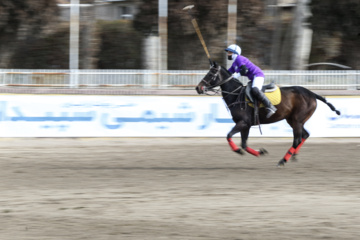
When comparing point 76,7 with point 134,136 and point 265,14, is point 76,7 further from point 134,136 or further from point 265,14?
point 265,14

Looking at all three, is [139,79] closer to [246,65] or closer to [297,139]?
[246,65]

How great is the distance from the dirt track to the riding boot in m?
1.12

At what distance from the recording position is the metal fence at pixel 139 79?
2106cm

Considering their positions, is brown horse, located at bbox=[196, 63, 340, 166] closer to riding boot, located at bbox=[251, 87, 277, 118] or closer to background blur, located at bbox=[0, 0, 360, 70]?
riding boot, located at bbox=[251, 87, 277, 118]

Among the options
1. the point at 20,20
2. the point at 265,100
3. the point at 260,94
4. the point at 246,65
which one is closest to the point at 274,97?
the point at 265,100

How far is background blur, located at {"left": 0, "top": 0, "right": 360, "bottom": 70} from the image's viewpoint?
30938 millimetres

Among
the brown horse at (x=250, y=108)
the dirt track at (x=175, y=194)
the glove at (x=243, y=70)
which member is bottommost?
the dirt track at (x=175, y=194)

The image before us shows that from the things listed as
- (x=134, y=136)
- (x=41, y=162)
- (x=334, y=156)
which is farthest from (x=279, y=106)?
(x=134, y=136)

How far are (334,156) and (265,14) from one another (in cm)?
2484

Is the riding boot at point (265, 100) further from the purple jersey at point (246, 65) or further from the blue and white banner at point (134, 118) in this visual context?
the blue and white banner at point (134, 118)

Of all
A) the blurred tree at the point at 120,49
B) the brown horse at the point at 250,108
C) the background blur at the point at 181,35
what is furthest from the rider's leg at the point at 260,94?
the blurred tree at the point at 120,49

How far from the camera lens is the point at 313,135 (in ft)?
64.0

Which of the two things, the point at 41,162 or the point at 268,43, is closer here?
the point at 41,162

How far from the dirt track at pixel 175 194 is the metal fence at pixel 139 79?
5.31 meters
